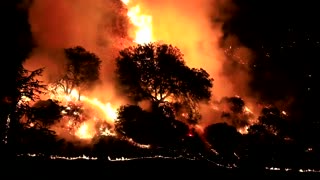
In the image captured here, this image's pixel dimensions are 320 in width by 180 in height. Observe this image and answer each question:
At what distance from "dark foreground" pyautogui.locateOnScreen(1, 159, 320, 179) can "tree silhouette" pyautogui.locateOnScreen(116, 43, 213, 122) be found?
23999mm

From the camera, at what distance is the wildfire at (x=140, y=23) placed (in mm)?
60406

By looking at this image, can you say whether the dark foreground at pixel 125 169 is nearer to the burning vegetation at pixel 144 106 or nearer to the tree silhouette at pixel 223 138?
the burning vegetation at pixel 144 106

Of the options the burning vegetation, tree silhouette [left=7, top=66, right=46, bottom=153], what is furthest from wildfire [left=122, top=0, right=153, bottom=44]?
tree silhouette [left=7, top=66, right=46, bottom=153]

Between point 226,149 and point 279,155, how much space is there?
6.51 metres

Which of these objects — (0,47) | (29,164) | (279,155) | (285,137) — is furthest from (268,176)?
(285,137)

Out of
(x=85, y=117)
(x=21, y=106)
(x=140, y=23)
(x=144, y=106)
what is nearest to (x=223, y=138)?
(x=144, y=106)

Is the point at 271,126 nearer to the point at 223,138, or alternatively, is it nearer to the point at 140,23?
the point at 223,138

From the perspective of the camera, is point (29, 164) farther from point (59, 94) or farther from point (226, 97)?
point (226, 97)

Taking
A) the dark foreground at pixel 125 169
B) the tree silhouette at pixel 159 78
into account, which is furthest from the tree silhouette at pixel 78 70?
the dark foreground at pixel 125 169

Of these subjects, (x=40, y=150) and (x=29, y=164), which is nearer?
(x=29, y=164)

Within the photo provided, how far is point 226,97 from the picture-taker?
57406 mm

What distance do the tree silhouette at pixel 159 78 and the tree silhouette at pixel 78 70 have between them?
3.04m

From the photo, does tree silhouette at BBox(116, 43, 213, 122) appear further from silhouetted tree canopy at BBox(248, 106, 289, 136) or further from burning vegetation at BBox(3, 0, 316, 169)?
silhouetted tree canopy at BBox(248, 106, 289, 136)

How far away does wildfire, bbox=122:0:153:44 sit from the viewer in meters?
60.4
